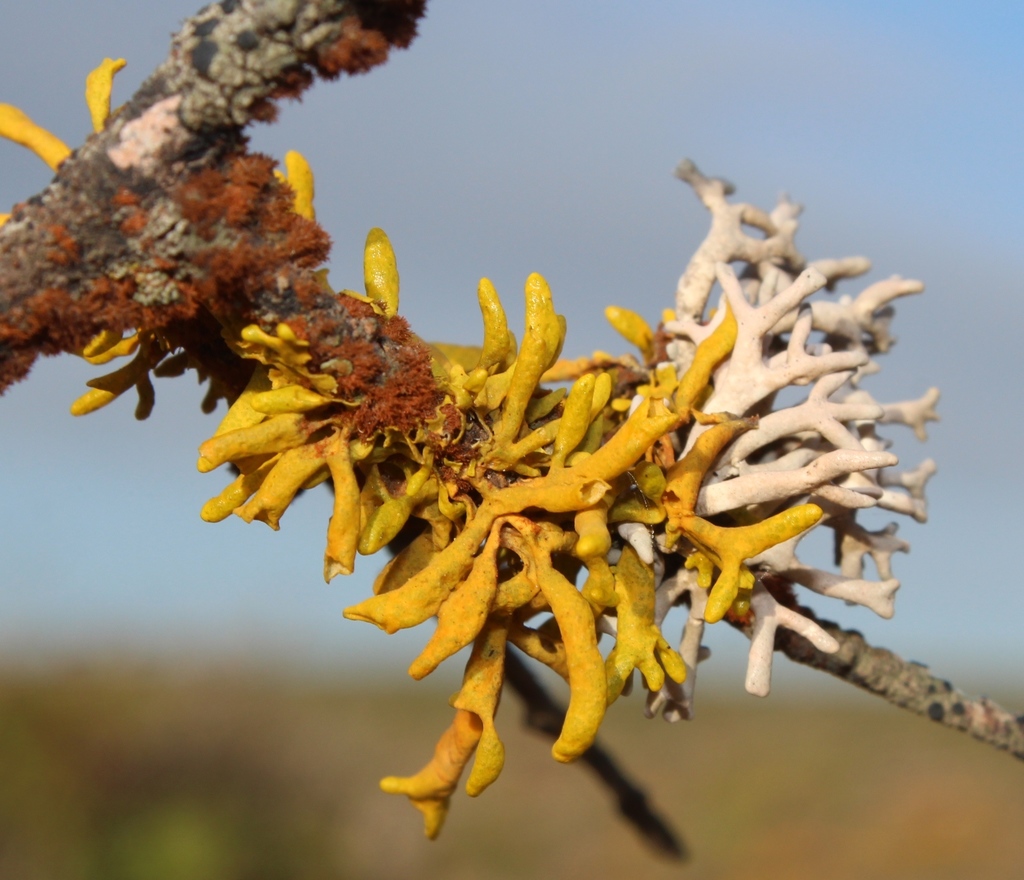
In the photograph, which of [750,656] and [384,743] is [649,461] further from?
[384,743]

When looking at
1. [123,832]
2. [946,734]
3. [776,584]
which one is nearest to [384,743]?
[123,832]

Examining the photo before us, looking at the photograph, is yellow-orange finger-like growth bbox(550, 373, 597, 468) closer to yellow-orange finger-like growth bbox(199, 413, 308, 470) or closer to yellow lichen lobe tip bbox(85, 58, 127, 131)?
yellow-orange finger-like growth bbox(199, 413, 308, 470)

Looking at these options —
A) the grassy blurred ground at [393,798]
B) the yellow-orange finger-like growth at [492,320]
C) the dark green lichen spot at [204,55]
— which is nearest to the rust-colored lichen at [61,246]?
the dark green lichen spot at [204,55]

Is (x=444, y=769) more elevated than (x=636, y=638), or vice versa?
(x=636, y=638)

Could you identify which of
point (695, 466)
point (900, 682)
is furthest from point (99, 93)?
point (900, 682)

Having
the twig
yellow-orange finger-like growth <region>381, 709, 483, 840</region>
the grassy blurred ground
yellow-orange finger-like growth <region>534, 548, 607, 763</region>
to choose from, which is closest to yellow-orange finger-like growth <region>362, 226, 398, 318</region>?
yellow-orange finger-like growth <region>534, 548, 607, 763</region>

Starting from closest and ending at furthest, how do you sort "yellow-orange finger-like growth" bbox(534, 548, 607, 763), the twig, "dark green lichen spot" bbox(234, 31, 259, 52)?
"dark green lichen spot" bbox(234, 31, 259, 52)
"yellow-orange finger-like growth" bbox(534, 548, 607, 763)
the twig

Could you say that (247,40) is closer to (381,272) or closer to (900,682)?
(381,272)
